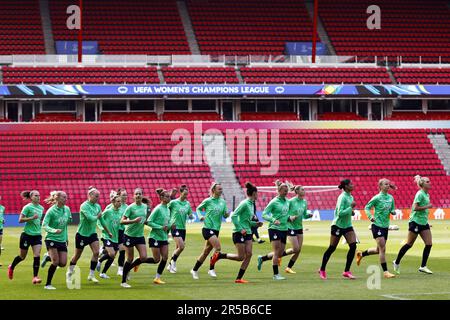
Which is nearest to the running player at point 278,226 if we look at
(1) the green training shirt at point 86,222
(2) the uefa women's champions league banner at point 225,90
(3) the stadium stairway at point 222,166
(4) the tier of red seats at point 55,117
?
(1) the green training shirt at point 86,222

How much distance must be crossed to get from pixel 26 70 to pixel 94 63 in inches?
185

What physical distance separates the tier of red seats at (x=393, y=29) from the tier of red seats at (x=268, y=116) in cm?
735

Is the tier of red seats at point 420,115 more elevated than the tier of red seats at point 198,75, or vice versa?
the tier of red seats at point 198,75

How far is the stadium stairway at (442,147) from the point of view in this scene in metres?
63.6

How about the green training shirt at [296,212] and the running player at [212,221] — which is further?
the green training shirt at [296,212]

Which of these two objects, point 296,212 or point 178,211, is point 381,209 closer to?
point 296,212

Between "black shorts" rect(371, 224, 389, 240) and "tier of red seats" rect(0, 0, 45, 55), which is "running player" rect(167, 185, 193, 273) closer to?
"black shorts" rect(371, 224, 389, 240)

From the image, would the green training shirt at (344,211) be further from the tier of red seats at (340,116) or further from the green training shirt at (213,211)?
the tier of red seats at (340,116)

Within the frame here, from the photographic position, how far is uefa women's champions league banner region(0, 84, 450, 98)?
2462 inches

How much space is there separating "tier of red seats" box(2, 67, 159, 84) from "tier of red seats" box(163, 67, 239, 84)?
1024 mm

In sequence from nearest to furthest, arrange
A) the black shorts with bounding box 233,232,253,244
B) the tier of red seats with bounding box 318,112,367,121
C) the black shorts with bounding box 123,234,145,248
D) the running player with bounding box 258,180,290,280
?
the black shorts with bounding box 123,234,145,248, the black shorts with bounding box 233,232,253,244, the running player with bounding box 258,180,290,280, the tier of red seats with bounding box 318,112,367,121

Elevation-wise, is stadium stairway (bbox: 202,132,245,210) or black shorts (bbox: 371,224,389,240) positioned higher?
stadium stairway (bbox: 202,132,245,210)

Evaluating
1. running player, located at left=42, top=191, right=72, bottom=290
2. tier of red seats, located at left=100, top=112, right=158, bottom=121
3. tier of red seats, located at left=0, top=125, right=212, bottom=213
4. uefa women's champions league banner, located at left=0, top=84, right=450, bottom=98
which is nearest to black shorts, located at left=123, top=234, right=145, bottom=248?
running player, located at left=42, top=191, right=72, bottom=290

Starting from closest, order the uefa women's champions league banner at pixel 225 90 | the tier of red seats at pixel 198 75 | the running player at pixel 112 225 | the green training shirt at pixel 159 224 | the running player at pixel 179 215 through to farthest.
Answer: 1. the green training shirt at pixel 159 224
2. the running player at pixel 112 225
3. the running player at pixel 179 215
4. the uefa women's champions league banner at pixel 225 90
5. the tier of red seats at pixel 198 75
